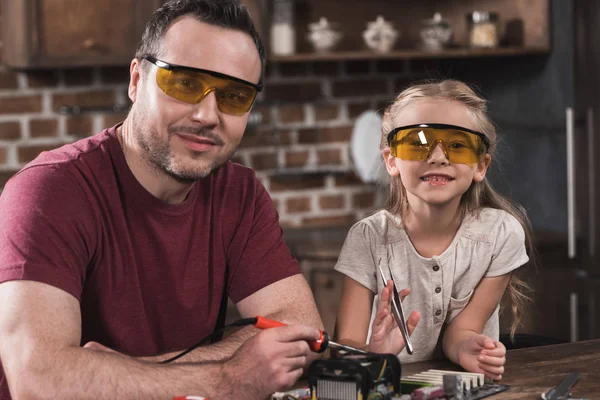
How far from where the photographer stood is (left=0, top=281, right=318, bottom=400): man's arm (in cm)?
159

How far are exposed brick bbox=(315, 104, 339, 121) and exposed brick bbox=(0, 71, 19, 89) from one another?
4.34 ft

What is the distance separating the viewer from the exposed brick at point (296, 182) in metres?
4.17

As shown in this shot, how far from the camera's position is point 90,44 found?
3.60m

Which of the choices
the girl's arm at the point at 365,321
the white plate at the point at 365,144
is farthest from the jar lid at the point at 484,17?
the girl's arm at the point at 365,321

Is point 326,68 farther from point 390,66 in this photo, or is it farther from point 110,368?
point 110,368

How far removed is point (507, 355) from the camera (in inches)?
74.0

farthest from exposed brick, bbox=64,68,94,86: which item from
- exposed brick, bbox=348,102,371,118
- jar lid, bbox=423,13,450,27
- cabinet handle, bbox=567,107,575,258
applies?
cabinet handle, bbox=567,107,575,258

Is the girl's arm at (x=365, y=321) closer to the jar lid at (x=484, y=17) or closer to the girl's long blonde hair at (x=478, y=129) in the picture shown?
the girl's long blonde hair at (x=478, y=129)

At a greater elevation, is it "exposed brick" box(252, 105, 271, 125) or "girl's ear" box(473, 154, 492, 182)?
"exposed brick" box(252, 105, 271, 125)

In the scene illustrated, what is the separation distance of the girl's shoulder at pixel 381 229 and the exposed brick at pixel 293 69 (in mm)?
2072

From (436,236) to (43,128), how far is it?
2.22 m

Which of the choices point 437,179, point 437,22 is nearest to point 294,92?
point 437,22

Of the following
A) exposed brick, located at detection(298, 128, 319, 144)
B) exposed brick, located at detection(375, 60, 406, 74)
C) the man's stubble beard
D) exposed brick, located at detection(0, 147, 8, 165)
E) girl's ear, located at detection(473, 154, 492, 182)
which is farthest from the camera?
exposed brick, located at detection(375, 60, 406, 74)

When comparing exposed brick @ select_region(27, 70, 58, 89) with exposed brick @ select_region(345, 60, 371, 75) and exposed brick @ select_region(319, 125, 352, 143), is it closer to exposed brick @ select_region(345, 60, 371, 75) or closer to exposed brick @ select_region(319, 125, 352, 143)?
exposed brick @ select_region(319, 125, 352, 143)
